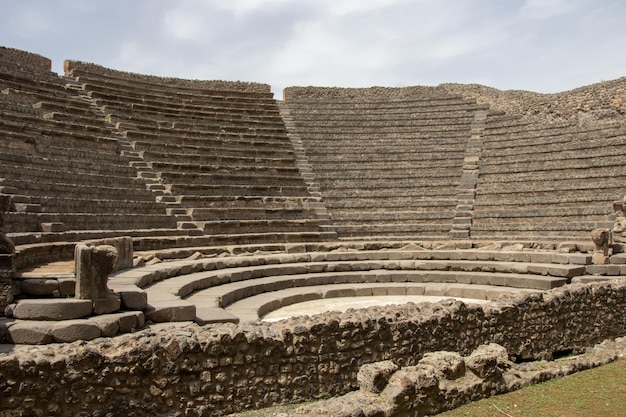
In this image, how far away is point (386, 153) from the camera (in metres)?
20.2

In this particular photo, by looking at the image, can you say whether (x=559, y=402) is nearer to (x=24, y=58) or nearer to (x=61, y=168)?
(x=61, y=168)

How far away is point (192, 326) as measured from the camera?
5.62 m

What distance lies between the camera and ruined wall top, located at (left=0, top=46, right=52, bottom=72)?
810 inches

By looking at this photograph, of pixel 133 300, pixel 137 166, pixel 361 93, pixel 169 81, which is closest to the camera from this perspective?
pixel 133 300

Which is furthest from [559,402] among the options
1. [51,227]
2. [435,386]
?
[51,227]

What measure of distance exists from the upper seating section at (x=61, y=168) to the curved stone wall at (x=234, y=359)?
597 centimetres

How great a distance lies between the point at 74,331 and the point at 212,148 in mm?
13211

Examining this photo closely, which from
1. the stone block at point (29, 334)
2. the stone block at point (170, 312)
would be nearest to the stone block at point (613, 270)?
the stone block at point (170, 312)

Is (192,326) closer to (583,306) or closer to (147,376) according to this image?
(147,376)

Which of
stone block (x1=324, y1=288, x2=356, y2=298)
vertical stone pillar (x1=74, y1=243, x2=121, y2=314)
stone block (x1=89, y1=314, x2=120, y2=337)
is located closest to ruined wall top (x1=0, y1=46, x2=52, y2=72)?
stone block (x1=324, y1=288, x2=356, y2=298)

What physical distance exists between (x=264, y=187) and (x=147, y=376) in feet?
40.5

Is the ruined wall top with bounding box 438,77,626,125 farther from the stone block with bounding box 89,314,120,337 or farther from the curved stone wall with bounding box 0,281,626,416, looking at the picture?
the stone block with bounding box 89,314,120,337

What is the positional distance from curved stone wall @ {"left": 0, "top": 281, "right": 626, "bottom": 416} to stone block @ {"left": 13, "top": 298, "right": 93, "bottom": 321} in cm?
83

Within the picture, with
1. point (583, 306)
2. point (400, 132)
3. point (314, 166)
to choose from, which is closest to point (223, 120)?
point (314, 166)
